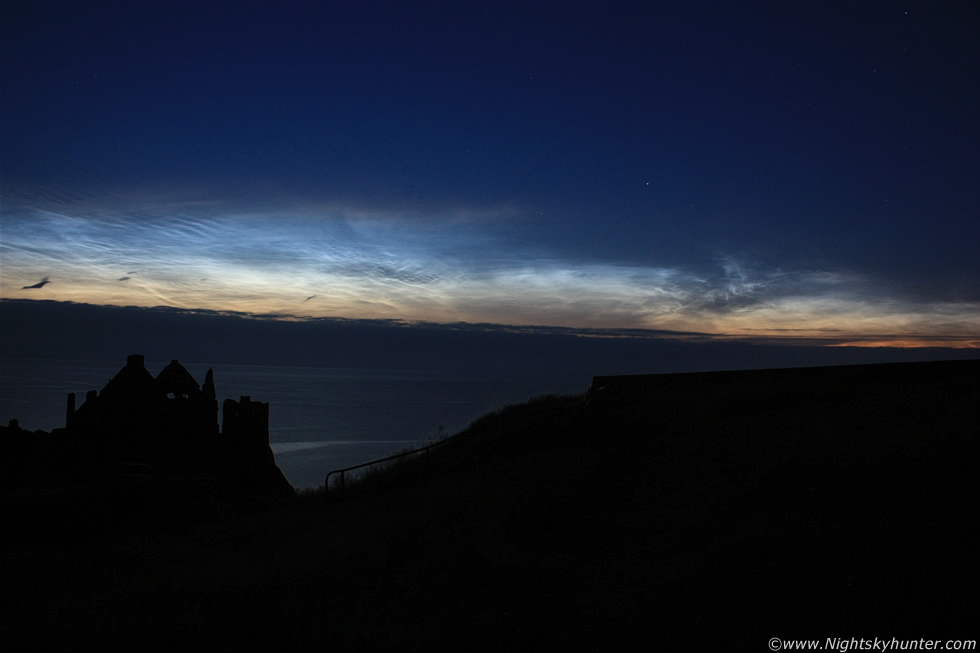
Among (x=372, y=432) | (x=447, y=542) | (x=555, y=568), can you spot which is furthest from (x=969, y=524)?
(x=372, y=432)

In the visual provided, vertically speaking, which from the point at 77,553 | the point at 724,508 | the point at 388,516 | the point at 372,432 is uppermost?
the point at 724,508

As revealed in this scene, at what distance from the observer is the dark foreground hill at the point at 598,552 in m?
6.23

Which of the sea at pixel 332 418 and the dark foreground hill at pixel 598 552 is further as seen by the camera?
the sea at pixel 332 418

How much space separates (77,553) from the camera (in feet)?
43.6

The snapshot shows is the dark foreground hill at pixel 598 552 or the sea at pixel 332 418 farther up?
the dark foreground hill at pixel 598 552

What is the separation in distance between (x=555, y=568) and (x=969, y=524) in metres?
4.55

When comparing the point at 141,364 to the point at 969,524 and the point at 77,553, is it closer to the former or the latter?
the point at 77,553

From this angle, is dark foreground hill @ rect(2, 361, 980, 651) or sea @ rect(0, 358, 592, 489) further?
sea @ rect(0, 358, 592, 489)

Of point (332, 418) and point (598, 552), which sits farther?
point (332, 418)

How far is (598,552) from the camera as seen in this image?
9.26 meters

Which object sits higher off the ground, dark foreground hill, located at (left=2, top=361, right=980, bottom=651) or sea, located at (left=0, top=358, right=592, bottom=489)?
dark foreground hill, located at (left=2, top=361, right=980, bottom=651)

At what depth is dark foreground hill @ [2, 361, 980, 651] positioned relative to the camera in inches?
245

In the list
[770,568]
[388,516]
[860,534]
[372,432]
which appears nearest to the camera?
[770,568]

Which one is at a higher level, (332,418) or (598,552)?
(598,552)
